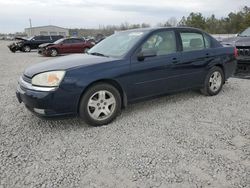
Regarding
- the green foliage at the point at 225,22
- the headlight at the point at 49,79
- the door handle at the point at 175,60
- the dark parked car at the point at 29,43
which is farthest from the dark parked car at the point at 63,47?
the green foliage at the point at 225,22

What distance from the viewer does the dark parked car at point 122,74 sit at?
381 cm

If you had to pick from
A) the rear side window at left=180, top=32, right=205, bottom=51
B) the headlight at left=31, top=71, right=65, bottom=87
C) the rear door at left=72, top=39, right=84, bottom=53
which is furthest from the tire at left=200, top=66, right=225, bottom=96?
the rear door at left=72, top=39, right=84, bottom=53

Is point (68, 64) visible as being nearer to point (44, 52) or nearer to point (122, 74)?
A: point (122, 74)

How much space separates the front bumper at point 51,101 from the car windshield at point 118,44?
3.96 ft

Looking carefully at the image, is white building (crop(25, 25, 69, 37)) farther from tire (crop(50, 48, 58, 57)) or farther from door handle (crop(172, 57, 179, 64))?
door handle (crop(172, 57, 179, 64))

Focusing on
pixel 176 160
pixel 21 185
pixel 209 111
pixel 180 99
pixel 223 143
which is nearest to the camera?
pixel 21 185

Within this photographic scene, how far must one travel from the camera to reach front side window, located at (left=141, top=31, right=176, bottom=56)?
15.2 ft

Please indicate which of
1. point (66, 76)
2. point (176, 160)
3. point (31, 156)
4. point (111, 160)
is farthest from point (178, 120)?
point (31, 156)

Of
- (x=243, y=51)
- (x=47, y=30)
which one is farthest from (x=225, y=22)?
(x=47, y=30)

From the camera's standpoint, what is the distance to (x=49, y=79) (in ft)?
12.5

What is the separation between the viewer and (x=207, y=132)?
3.86 meters

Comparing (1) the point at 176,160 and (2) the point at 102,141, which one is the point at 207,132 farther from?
(2) the point at 102,141

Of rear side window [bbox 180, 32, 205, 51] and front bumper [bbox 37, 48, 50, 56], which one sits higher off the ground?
rear side window [bbox 180, 32, 205, 51]

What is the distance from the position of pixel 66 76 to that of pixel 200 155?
211 cm
